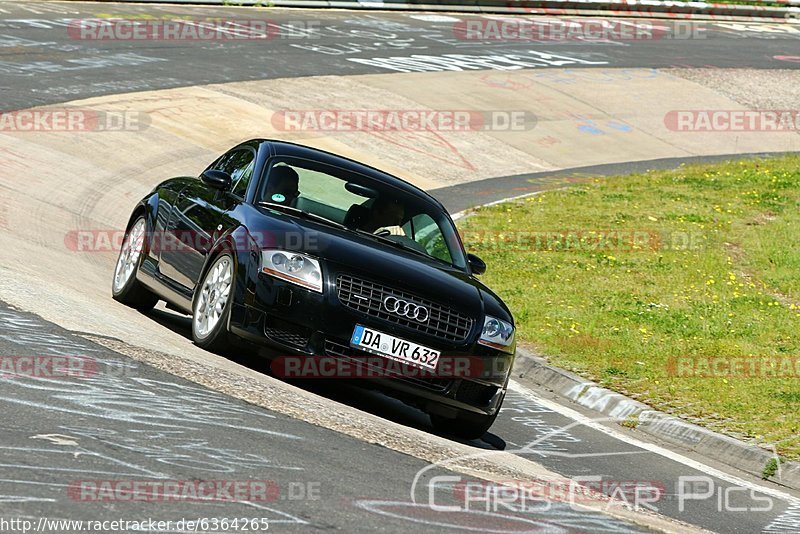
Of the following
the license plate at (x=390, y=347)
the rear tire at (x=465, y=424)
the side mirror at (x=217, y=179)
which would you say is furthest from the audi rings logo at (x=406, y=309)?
the side mirror at (x=217, y=179)

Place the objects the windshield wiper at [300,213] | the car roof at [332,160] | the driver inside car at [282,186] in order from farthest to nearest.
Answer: the car roof at [332,160]
the driver inside car at [282,186]
the windshield wiper at [300,213]

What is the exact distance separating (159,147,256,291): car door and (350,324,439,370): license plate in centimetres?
157

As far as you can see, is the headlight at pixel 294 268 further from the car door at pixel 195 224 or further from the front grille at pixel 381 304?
the car door at pixel 195 224

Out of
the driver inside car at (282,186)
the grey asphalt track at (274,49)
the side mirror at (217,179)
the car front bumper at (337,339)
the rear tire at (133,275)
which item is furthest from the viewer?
the grey asphalt track at (274,49)

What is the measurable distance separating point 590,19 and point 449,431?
3396 centimetres

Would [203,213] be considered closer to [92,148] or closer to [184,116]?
[92,148]

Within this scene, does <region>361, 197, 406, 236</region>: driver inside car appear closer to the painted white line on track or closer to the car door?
the car door

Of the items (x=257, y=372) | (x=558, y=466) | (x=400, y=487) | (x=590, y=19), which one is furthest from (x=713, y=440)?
(x=590, y=19)

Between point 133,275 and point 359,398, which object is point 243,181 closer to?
point 133,275

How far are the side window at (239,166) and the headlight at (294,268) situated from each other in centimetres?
134

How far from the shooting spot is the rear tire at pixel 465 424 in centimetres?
866

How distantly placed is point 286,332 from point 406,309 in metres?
0.77

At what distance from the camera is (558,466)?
27.1 ft

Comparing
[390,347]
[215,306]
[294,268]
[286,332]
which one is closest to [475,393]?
[390,347]
